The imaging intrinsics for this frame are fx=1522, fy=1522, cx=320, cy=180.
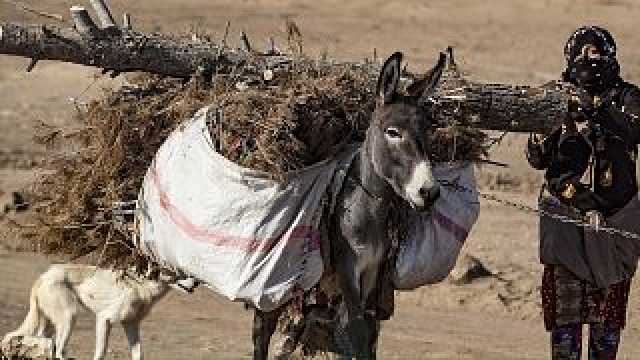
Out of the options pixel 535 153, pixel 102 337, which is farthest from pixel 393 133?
pixel 102 337

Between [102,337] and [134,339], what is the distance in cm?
24

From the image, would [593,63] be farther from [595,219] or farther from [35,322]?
[35,322]

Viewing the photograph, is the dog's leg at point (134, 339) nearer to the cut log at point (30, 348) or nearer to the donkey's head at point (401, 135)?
the cut log at point (30, 348)

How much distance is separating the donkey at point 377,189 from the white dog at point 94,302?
344cm

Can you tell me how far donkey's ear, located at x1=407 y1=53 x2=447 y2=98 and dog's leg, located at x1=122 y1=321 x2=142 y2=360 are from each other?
13.3 feet

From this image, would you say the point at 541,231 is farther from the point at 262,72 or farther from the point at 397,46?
the point at 397,46

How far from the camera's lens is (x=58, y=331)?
36.4 ft

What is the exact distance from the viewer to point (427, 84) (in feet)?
24.3

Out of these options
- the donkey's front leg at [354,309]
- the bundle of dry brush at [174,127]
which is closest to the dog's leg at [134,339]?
the bundle of dry brush at [174,127]

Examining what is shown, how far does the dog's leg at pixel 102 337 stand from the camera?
10922 millimetres

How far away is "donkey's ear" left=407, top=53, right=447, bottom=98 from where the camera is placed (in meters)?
7.39

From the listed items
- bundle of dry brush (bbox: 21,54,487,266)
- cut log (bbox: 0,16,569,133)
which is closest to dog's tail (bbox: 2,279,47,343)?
bundle of dry brush (bbox: 21,54,487,266)

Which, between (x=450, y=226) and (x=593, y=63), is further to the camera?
(x=450, y=226)

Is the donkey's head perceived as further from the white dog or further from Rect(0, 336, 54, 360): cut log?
the white dog
